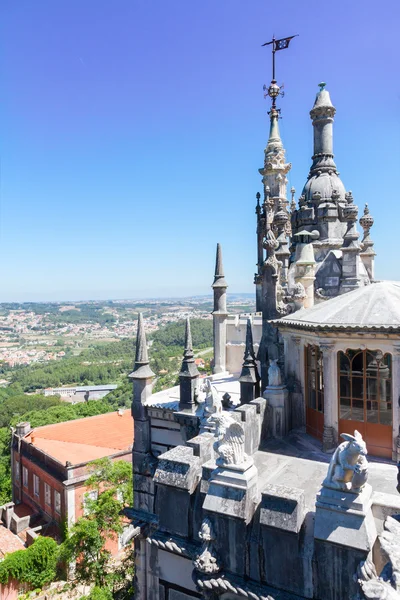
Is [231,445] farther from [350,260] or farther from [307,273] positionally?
[350,260]

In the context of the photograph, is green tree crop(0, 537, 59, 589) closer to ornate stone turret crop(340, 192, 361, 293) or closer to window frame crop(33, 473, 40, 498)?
window frame crop(33, 473, 40, 498)

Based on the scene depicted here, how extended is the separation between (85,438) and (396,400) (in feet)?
140

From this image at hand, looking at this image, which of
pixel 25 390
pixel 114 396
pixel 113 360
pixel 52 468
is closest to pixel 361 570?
pixel 52 468

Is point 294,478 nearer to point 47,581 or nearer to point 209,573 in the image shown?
point 209,573

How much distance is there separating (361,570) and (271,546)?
1734mm

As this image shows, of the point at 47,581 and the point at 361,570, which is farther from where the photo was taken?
the point at 47,581

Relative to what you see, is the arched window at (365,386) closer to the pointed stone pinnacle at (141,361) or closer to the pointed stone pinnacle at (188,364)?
the pointed stone pinnacle at (188,364)

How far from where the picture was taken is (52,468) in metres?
38.3

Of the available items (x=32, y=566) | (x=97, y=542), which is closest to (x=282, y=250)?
(x=97, y=542)

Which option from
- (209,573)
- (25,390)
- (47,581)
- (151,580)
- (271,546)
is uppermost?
(271,546)

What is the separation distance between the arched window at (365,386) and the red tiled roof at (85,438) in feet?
101

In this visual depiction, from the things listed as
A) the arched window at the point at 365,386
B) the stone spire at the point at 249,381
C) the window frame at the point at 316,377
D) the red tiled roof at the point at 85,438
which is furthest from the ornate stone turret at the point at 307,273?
the red tiled roof at the point at 85,438

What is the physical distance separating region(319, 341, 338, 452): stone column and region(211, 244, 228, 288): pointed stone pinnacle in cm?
1692

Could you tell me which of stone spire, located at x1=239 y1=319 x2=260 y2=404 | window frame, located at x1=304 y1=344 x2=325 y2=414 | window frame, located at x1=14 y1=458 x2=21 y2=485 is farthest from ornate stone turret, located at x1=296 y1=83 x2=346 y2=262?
window frame, located at x1=14 y1=458 x2=21 y2=485
